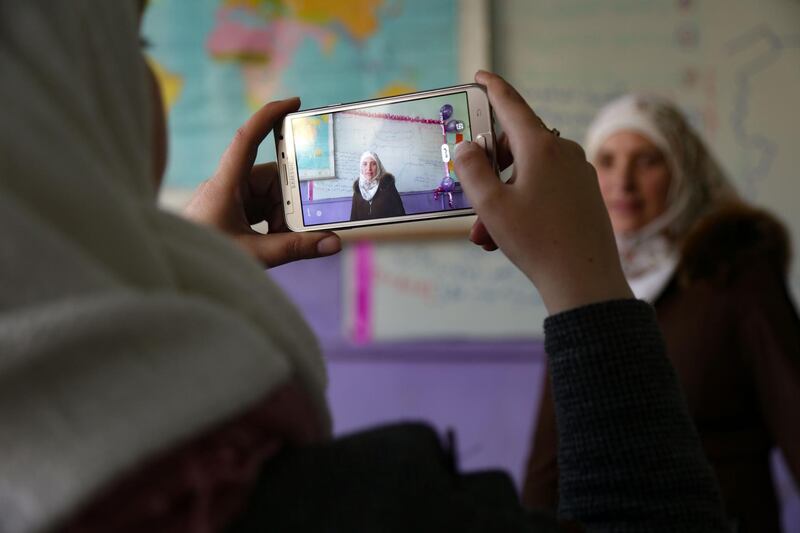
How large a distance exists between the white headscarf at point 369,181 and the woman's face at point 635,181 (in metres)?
0.82

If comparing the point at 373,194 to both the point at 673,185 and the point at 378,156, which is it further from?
the point at 673,185

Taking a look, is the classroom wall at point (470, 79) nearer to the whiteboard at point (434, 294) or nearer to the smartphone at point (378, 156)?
the whiteboard at point (434, 294)

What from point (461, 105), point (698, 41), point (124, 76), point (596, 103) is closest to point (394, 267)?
point (596, 103)

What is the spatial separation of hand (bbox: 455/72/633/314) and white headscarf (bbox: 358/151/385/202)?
7.0 inches

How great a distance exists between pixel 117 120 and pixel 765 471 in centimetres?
116

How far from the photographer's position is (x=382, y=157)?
64 cm

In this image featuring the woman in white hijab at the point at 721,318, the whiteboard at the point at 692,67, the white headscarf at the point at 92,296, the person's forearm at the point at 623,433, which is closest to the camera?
the white headscarf at the point at 92,296

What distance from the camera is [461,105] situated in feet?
2.09

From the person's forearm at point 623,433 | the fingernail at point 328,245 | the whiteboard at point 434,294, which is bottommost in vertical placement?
the whiteboard at point 434,294

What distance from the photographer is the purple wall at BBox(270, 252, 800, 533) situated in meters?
1.65

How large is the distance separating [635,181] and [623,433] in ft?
3.59

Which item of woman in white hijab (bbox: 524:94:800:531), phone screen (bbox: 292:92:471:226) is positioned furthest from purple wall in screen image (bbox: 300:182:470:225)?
woman in white hijab (bbox: 524:94:800:531)

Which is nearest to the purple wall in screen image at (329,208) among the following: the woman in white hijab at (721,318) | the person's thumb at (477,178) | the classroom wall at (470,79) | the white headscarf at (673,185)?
the person's thumb at (477,178)

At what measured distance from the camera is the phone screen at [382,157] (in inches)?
25.0
